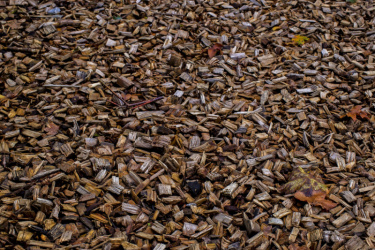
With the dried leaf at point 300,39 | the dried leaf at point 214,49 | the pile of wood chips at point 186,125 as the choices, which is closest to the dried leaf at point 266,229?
the pile of wood chips at point 186,125

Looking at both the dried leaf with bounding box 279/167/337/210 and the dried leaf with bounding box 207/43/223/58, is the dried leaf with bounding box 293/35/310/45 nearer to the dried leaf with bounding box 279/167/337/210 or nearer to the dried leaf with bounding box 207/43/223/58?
the dried leaf with bounding box 207/43/223/58

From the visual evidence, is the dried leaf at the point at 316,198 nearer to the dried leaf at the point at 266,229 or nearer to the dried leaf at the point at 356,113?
the dried leaf at the point at 266,229

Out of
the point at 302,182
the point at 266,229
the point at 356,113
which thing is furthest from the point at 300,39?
the point at 266,229

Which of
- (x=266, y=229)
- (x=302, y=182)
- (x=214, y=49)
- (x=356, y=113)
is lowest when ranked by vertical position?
(x=266, y=229)

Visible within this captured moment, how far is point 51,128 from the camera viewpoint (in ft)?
9.46

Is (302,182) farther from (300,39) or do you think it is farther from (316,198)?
(300,39)

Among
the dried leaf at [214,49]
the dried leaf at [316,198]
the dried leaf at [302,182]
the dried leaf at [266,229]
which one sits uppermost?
the dried leaf at [214,49]

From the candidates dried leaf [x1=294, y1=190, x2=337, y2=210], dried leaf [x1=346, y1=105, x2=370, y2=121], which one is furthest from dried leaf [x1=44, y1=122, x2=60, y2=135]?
dried leaf [x1=346, y1=105, x2=370, y2=121]

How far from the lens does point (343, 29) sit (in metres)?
4.26

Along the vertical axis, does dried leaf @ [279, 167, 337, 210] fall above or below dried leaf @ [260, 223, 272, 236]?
above

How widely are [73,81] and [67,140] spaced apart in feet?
2.61

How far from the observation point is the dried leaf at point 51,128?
285 centimetres

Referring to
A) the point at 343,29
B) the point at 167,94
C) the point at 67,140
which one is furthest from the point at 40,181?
the point at 343,29

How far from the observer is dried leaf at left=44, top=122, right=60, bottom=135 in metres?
2.85
